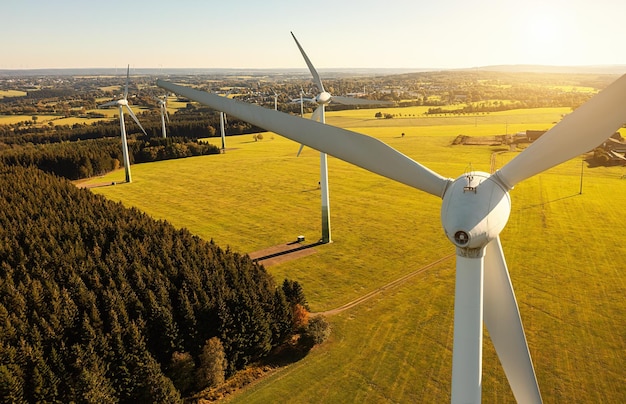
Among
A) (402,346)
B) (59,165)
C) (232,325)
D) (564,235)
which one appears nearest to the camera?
(232,325)

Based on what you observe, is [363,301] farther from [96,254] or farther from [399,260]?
[96,254]

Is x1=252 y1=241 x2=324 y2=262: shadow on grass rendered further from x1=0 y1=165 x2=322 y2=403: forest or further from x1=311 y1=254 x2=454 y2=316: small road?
x1=311 y1=254 x2=454 y2=316: small road

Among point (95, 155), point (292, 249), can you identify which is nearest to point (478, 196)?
point (292, 249)

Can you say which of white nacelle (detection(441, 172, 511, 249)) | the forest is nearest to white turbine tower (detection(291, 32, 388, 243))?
the forest

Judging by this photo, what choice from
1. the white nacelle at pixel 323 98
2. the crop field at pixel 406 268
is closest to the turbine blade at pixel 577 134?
the crop field at pixel 406 268

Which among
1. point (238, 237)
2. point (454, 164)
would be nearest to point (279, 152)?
point (454, 164)
